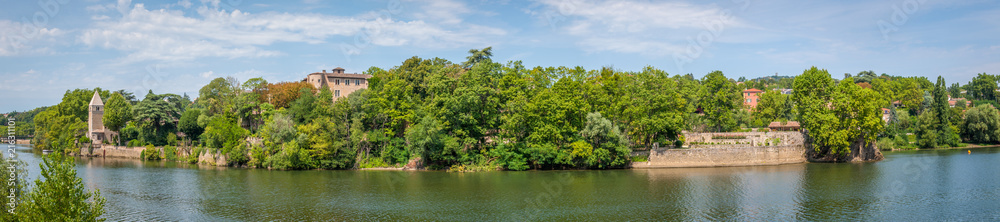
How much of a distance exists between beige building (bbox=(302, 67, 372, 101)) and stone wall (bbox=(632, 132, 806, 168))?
4620 cm

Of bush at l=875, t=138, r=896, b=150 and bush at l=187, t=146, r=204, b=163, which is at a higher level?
bush at l=187, t=146, r=204, b=163

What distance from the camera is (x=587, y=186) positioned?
142 feet

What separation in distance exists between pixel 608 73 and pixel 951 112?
182 ft

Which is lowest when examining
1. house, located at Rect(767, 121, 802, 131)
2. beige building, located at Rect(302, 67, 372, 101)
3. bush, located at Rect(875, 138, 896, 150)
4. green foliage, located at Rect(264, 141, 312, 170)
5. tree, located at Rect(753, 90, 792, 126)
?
bush, located at Rect(875, 138, 896, 150)

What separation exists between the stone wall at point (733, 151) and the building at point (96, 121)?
74389 mm

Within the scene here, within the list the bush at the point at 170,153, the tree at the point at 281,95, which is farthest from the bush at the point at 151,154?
the tree at the point at 281,95

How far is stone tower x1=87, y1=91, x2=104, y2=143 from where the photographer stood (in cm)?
8338

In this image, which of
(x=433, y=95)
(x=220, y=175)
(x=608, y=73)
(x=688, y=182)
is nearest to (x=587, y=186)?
(x=688, y=182)

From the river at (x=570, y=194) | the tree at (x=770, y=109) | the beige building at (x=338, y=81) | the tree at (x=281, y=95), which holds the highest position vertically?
the beige building at (x=338, y=81)

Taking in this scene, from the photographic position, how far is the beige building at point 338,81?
84625 mm

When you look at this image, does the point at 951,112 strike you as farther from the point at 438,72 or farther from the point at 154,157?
the point at 154,157

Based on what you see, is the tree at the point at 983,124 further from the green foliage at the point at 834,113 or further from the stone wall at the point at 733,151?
the stone wall at the point at 733,151

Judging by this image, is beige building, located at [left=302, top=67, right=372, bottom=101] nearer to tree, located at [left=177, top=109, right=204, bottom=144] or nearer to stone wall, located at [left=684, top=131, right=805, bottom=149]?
tree, located at [left=177, top=109, right=204, bottom=144]

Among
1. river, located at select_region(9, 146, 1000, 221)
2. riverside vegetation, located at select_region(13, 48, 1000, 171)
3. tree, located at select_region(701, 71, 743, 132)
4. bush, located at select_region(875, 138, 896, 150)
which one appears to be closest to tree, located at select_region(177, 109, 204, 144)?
riverside vegetation, located at select_region(13, 48, 1000, 171)
